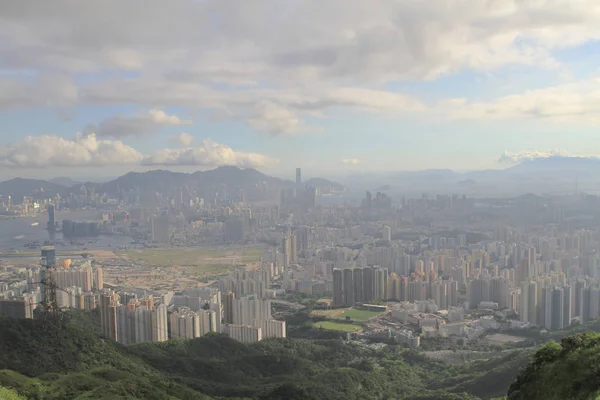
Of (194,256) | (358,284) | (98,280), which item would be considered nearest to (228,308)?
(358,284)

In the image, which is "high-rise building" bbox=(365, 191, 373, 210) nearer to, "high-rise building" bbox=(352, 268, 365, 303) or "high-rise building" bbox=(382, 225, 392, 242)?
"high-rise building" bbox=(382, 225, 392, 242)

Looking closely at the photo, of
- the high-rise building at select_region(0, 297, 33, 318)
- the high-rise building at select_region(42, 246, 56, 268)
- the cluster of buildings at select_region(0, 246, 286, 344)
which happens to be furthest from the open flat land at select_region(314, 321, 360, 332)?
the high-rise building at select_region(42, 246, 56, 268)

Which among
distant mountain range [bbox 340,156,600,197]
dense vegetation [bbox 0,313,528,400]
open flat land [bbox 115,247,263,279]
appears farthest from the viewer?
distant mountain range [bbox 340,156,600,197]

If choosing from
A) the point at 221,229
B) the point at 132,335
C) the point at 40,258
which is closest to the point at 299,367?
the point at 132,335

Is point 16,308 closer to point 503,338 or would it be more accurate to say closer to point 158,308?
point 158,308

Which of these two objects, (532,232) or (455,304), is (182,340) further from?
(532,232)

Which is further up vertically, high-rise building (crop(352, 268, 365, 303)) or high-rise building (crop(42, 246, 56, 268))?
high-rise building (crop(42, 246, 56, 268))
